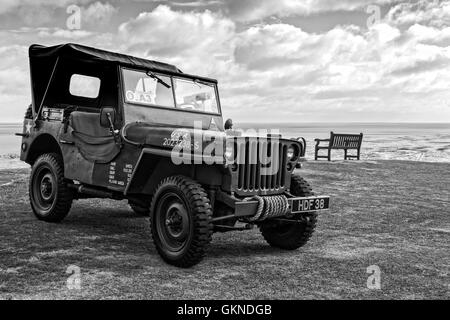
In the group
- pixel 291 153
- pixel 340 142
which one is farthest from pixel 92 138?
pixel 340 142

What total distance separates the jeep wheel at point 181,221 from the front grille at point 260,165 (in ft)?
1.66

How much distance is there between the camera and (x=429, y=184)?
13.3 meters

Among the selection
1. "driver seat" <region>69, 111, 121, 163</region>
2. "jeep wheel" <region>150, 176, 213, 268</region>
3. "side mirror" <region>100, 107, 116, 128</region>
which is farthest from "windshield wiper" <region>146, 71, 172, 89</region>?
"jeep wheel" <region>150, 176, 213, 268</region>

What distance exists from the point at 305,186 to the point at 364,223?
8.14 feet

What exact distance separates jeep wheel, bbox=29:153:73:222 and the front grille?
3189mm

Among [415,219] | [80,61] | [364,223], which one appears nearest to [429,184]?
[415,219]

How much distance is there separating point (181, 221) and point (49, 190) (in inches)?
125

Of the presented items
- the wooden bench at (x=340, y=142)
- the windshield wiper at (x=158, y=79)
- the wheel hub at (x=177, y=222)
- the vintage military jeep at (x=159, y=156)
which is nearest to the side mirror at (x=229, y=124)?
the vintage military jeep at (x=159, y=156)

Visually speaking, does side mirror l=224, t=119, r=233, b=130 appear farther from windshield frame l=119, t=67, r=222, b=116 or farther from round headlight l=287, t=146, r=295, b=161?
round headlight l=287, t=146, r=295, b=161

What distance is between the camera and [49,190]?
25.0 feet

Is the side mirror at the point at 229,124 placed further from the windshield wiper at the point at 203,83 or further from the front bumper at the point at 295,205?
the front bumper at the point at 295,205

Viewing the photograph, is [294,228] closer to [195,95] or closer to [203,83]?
[195,95]

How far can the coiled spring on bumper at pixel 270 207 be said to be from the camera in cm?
521
